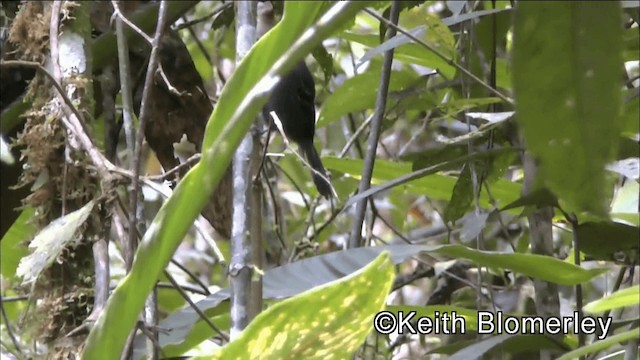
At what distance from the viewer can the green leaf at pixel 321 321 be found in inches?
25.0

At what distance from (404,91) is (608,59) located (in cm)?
103

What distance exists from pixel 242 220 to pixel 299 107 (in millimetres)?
668

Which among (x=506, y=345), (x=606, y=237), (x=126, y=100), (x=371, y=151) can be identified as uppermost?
(x=126, y=100)

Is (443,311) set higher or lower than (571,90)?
lower

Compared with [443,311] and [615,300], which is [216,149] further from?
[443,311]

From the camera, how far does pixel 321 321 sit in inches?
26.4

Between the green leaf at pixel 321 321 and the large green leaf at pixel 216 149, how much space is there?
0.09m

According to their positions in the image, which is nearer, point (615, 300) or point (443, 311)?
point (615, 300)

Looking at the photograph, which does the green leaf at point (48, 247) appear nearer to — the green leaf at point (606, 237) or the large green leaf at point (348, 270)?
the large green leaf at point (348, 270)

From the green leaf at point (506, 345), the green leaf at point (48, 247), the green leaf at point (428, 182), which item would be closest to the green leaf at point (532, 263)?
the green leaf at point (506, 345)

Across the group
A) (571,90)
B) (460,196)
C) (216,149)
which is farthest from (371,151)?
(571,90)

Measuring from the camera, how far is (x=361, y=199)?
1.06 metres

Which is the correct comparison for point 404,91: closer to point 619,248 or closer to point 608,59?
point 619,248

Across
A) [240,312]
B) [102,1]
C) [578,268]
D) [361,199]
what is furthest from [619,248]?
[102,1]
